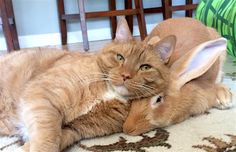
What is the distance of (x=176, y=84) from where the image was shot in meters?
1.20

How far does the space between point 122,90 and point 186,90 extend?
0.28m

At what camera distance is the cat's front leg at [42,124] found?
0.95 meters

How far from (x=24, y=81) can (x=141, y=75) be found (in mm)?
454

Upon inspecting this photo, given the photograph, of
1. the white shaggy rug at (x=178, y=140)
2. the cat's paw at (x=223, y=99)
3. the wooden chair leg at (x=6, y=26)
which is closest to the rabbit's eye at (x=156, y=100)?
the white shaggy rug at (x=178, y=140)

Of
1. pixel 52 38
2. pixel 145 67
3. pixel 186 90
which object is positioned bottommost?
pixel 52 38

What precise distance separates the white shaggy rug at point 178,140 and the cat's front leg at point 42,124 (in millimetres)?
108

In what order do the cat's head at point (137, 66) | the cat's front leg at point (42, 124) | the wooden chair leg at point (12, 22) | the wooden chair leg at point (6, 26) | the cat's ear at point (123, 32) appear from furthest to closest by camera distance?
the wooden chair leg at point (12, 22), the wooden chair leg at point (6, 26), the cat's ear at point (123, 32), the cat's head at point (137, 66), the cat's front leg at point (42, 124)

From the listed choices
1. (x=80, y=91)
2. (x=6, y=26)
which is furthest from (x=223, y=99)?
(x=6, y=26)

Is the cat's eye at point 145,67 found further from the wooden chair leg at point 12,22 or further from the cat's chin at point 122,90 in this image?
the wooden chair leg at point 12,22

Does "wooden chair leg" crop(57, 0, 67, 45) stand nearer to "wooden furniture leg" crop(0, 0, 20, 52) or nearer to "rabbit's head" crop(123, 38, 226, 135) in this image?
"wooden furniture leg" crop(0, 0, 20, 52)

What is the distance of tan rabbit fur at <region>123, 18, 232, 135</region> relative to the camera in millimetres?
1116

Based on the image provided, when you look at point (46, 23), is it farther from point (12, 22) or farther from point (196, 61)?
point (196, 61)

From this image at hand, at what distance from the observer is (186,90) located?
123cm

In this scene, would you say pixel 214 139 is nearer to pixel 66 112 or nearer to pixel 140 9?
pixel 66 112
